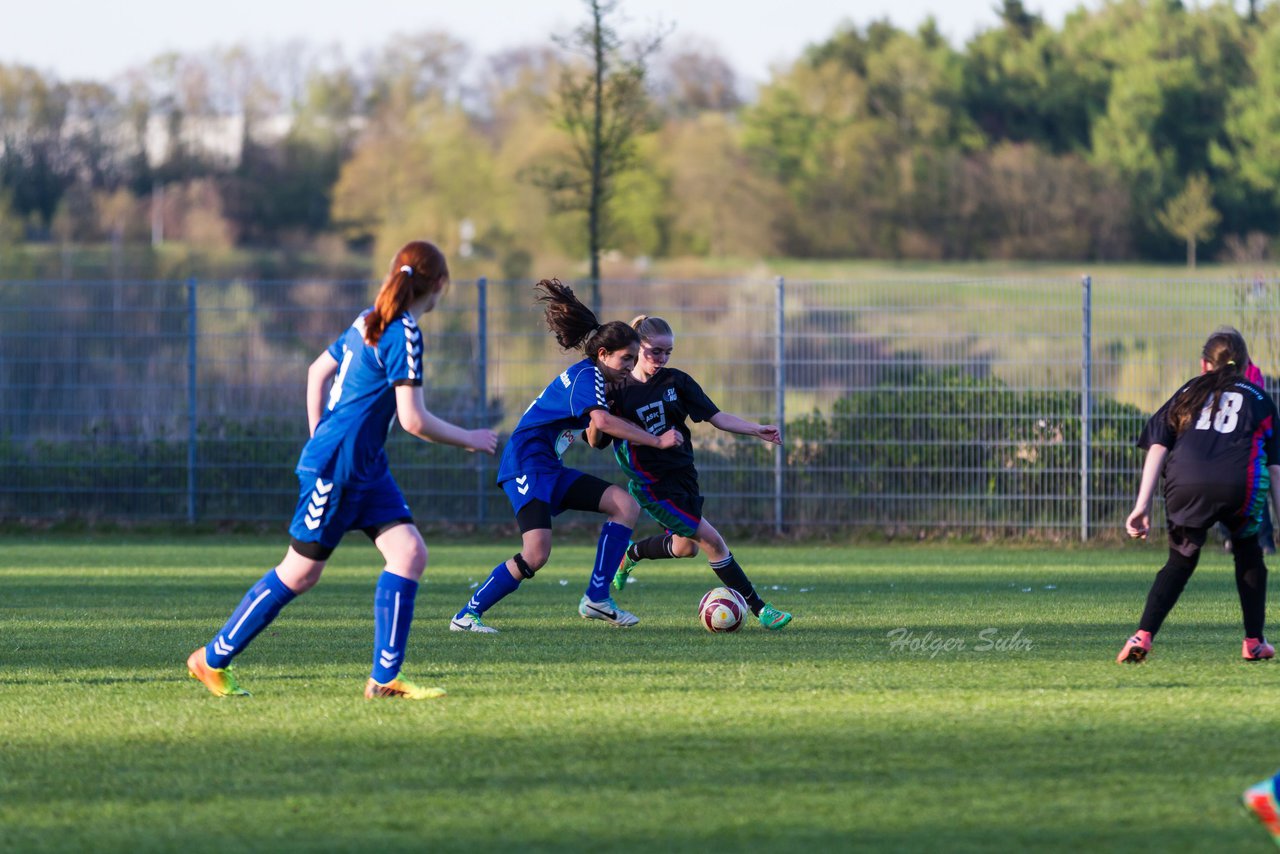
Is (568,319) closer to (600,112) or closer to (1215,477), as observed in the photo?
(1215,477)

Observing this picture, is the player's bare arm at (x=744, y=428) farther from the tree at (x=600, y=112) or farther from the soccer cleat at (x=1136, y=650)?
the tree at (x=600, y=112)

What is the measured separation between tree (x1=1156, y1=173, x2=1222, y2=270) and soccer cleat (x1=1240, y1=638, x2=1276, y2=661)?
52249mm

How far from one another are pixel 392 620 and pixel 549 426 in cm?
254

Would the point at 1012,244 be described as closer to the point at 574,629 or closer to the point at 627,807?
the point at 574,629

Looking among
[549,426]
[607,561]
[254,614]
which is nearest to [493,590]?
[607,561]

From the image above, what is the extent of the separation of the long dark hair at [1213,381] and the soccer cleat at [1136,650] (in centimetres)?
97

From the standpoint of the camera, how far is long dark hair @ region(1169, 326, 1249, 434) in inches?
299

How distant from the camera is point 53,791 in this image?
509 cm

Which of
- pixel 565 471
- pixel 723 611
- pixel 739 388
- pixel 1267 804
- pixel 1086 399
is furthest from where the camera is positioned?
pixel 739 388

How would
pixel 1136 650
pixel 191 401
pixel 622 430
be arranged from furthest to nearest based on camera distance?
pixel 191 401
pixel 622 430
pixel 1136 650

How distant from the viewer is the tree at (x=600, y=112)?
19.0 meters

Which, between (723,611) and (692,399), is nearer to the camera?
(723,611)

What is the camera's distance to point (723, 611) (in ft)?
28.5

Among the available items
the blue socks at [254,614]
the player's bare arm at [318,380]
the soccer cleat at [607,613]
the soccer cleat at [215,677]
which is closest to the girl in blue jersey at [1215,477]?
the soccer cleat at [607,613]
